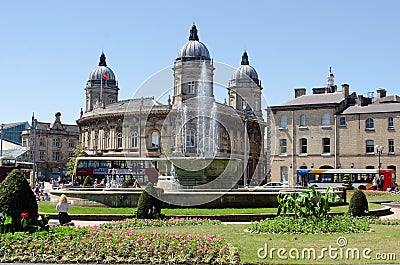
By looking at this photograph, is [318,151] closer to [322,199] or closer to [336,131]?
[336,131]

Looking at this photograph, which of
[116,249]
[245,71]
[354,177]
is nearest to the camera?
[116,249]

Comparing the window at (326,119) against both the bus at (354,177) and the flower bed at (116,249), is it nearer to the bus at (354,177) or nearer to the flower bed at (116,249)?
the bus at (354,177)

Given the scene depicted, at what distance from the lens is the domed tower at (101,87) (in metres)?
113

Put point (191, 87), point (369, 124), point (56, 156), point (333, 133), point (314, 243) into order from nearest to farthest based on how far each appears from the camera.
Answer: point (314, 243), point (369, 124), point (333, 133), point (191, 87), point (56, 156)

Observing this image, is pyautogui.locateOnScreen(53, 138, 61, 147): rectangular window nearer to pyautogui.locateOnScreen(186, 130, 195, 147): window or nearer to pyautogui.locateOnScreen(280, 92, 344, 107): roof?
pyautogui.locateOnScreen(186, 130, 195, 147): window

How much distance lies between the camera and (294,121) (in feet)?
202

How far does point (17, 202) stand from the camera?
13.8 metres

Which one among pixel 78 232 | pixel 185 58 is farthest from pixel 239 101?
pixel 78 232

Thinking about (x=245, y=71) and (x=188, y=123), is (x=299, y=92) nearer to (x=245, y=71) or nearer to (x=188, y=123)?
(x=188, y=123)

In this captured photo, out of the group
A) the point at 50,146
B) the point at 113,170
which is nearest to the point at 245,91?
the point at 113,170

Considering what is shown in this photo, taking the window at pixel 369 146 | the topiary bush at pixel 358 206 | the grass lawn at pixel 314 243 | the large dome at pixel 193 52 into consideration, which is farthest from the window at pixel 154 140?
the grass lawn at pixel 314 243

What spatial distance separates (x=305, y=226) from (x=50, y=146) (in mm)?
109385

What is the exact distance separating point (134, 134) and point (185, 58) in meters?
15.7

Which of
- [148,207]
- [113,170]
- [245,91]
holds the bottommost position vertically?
[148,207]
